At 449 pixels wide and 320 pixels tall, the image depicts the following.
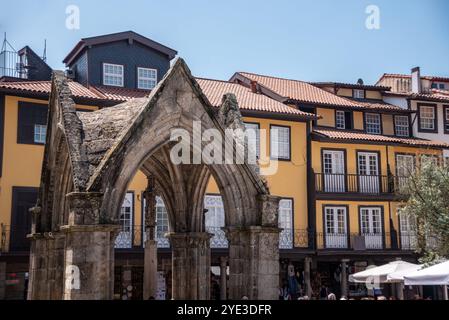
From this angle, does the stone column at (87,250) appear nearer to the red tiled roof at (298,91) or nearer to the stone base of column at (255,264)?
the stone base of column at (255,264)

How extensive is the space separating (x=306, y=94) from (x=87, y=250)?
3053 cm

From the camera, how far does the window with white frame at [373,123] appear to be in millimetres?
39375

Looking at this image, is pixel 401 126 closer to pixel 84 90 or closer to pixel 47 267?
pixel 84 90

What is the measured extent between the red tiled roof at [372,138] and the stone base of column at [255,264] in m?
25.1

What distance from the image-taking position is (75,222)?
945cm

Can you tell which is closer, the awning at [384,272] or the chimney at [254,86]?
the awning at [384,272]

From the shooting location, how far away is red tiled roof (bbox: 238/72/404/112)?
37594 millimetres

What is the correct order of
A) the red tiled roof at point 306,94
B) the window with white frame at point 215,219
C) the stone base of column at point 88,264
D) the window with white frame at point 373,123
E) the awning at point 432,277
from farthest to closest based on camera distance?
the window with white frame at point 373,123 < the red tiled roof at point 306,94 < the window with white frame at point 215,219 < the awning at point 432,277 < the stone base of column at point 88,264

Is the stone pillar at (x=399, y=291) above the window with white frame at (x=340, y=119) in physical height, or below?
below

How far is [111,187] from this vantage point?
9.71 metres

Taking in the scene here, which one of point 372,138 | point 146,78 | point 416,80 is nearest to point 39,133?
point 146,78

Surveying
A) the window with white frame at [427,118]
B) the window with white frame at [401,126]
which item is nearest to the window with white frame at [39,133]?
the window with white frame at [401,126]

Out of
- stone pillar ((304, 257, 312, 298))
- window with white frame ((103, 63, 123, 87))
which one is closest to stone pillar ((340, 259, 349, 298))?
stone pillar ((304, 257, 312, 298))

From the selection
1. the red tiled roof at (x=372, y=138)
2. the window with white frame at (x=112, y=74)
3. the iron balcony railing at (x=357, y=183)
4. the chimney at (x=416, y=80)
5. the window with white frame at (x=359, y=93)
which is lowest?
the iron balcony railing at (x=357, y=183)
